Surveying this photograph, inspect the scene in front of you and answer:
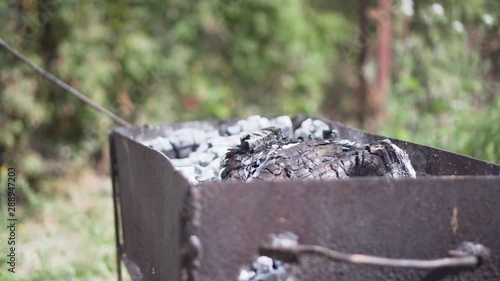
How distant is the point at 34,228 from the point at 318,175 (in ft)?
9.17

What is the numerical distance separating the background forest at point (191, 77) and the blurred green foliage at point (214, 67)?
0.01 metres

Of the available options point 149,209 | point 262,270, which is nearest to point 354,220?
point 262,270

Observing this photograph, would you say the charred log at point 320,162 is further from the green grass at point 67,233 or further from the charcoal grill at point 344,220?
the green grass at point 67,233

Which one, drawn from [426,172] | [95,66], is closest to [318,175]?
[426,172]

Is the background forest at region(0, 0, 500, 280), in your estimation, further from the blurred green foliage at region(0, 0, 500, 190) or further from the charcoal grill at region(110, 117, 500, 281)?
the charcoal grill at region(110, 117, 500, 281)

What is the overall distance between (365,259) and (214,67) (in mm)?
4513

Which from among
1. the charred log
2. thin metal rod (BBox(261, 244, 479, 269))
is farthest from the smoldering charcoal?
thin metal rod (BBox(261, 244, 479, 269))

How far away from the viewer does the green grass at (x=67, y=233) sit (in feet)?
10.0

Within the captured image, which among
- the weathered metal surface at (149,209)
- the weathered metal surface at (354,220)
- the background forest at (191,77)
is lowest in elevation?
the weathered metal surface at (354,220)

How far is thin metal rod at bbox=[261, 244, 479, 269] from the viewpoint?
113cm

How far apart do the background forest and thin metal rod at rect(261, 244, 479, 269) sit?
82.9 inches

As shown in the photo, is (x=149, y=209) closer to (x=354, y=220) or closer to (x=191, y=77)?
(x=354, y=220)

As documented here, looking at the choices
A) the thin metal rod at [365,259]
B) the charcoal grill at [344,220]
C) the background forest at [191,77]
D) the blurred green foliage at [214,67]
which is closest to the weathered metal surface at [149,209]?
the charcoal grill at [344,220]

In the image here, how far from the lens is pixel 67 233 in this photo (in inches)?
147
